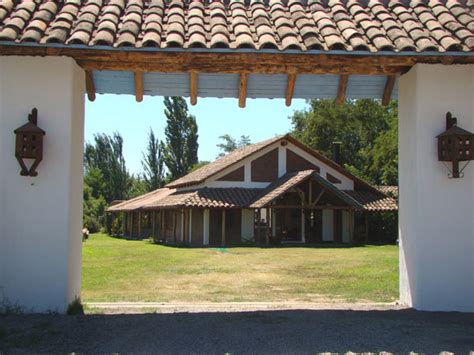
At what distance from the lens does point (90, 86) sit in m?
8.64

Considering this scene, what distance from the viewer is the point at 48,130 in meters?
7.18

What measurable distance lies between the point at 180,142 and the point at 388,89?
164 feet

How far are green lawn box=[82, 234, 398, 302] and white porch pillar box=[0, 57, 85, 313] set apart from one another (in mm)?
2453

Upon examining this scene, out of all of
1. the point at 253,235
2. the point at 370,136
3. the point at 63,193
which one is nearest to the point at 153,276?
the point at 63,193

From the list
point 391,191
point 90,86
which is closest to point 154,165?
point 391,191

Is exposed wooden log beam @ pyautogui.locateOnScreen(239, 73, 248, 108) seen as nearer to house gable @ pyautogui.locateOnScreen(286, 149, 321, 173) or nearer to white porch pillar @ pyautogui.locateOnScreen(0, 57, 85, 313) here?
white porch pillar @ pyautogui.locateOnScreen(0, 57, 85, 313)

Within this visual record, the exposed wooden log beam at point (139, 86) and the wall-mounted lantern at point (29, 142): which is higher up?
the exposed wooden log beam at point (139, 86)

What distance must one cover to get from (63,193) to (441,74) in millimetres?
5021

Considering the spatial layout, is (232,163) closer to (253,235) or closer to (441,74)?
(253,235)

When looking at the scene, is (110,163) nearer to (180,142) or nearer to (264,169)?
(180,142)

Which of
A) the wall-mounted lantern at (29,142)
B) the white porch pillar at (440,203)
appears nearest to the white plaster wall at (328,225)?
the white porch pillar at (440,203)

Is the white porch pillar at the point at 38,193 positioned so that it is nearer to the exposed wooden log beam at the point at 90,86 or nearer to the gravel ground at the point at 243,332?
the gravel ground at the point at 243,332

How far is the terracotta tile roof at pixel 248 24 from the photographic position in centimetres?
690

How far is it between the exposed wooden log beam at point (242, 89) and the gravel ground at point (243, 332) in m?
3.14
